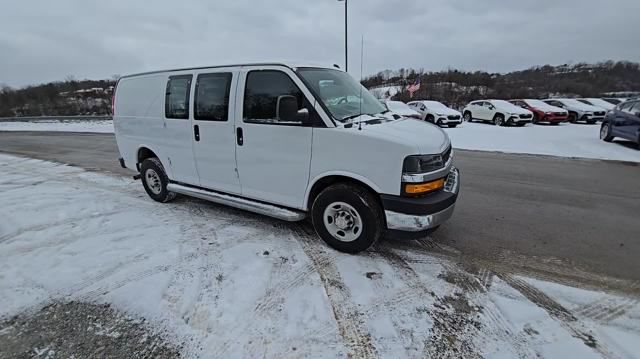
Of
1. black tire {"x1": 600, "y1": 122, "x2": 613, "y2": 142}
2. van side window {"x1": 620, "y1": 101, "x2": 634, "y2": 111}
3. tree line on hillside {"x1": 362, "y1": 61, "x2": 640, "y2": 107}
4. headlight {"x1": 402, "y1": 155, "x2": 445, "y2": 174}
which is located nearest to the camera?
headlight {"x1": 402, "y1": 155, "x2": 445, "y2": 174}

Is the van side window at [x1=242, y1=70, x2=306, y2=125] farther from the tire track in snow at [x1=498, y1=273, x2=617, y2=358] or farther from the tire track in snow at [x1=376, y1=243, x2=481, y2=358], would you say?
the tire track in snow at [x1=498, y1=273, x2=617, y2=358]

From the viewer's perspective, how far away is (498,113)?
20.3 m

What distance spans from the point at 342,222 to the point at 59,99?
41.7 m

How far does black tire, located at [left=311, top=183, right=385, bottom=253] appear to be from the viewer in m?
3.57

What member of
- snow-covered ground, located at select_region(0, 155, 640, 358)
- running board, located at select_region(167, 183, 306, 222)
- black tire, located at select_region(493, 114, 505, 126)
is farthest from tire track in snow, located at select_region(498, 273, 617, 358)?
black tire, located at select_region(493, 114, 505, 126)

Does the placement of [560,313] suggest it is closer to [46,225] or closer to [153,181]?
[153,181]

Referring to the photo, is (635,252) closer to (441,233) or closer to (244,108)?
(441,233)

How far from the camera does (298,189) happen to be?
3996mm

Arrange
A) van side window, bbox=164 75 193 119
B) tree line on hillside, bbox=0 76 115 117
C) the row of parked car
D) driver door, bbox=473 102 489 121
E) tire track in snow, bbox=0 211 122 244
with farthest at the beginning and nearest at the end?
tree line on hillside, bbox=0 76 115 117 < driver door, bbox=473 102 489 121 < the row of parked car < van side window, bbox=164 75 193 119 < tire track in snow, bbox=0 211 122 244

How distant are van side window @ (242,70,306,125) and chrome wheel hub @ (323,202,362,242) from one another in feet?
3.84

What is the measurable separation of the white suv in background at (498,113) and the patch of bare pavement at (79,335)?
2153 centimetres

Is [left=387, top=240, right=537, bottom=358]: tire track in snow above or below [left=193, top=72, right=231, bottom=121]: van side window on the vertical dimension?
below

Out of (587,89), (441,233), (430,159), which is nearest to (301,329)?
(430,159)

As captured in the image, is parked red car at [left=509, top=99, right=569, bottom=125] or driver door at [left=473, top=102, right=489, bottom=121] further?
driver door at [left=473, top=102, right=489, bottom=121]
